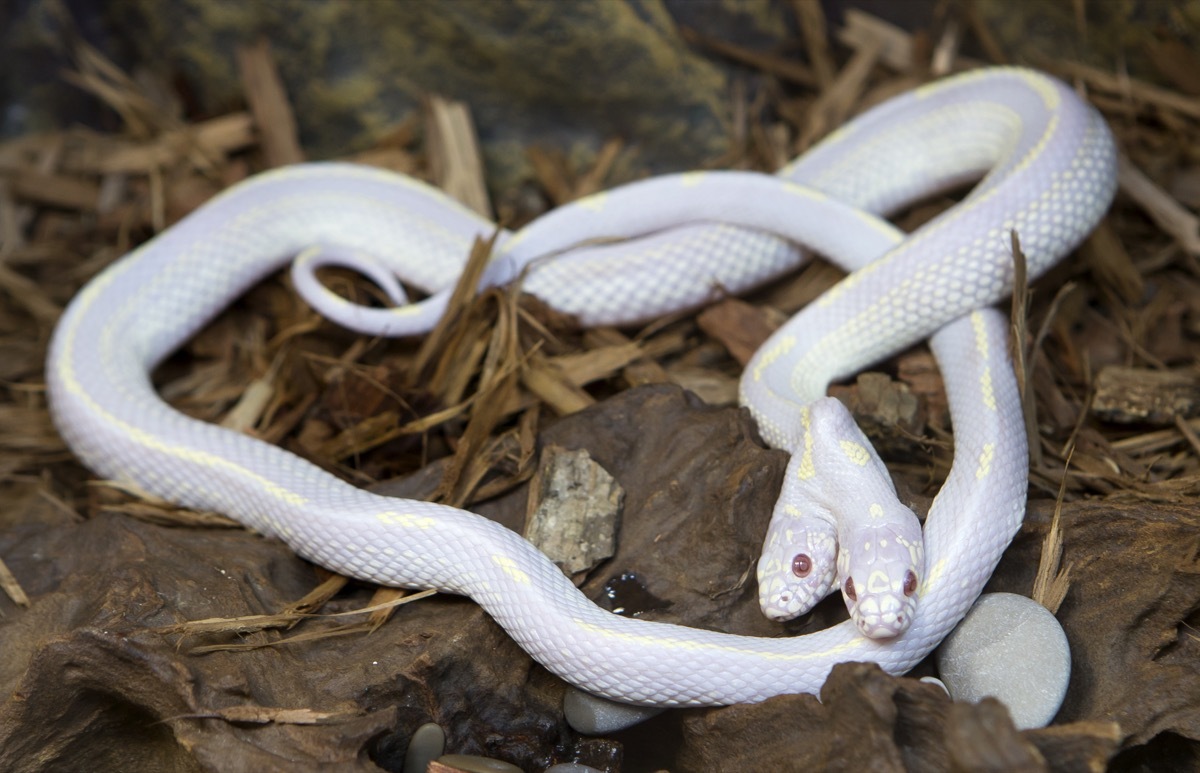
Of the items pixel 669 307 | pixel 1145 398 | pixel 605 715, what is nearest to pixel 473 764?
pixel 605 715

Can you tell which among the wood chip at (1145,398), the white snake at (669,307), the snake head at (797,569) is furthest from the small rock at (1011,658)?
the wood chip at (1145,398)

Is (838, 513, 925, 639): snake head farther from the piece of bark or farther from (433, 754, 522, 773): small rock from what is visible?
(433, 754, 522, 773): small rock

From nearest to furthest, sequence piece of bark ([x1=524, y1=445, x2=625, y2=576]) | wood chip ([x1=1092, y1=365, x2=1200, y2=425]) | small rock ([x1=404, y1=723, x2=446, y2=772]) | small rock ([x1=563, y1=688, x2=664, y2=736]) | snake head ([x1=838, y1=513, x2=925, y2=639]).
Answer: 1. snake head ([x1=838, y1=513, x2=925, y2=639])
2. small rock ([x1=404, y1=723, x2=446, y2=772])
3. small rock ([x1=563, y1=688, x2=664, y2=736])
4. piece of bark ([x1=524, y1=445, x2=625, y2=576])
5. wood chip ([x1=1092, y1=365, x2=1200, y2=425])

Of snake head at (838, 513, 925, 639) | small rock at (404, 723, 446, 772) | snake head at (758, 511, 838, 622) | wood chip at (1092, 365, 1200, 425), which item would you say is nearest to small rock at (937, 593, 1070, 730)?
snake head at (838, 513, 925, 639)

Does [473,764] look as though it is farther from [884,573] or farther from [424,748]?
[884,573]

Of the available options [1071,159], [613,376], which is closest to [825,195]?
[1071,159]

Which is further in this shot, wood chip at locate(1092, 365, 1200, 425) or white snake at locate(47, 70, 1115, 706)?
wood chip at locate(1092, 365, 1200, 425)
